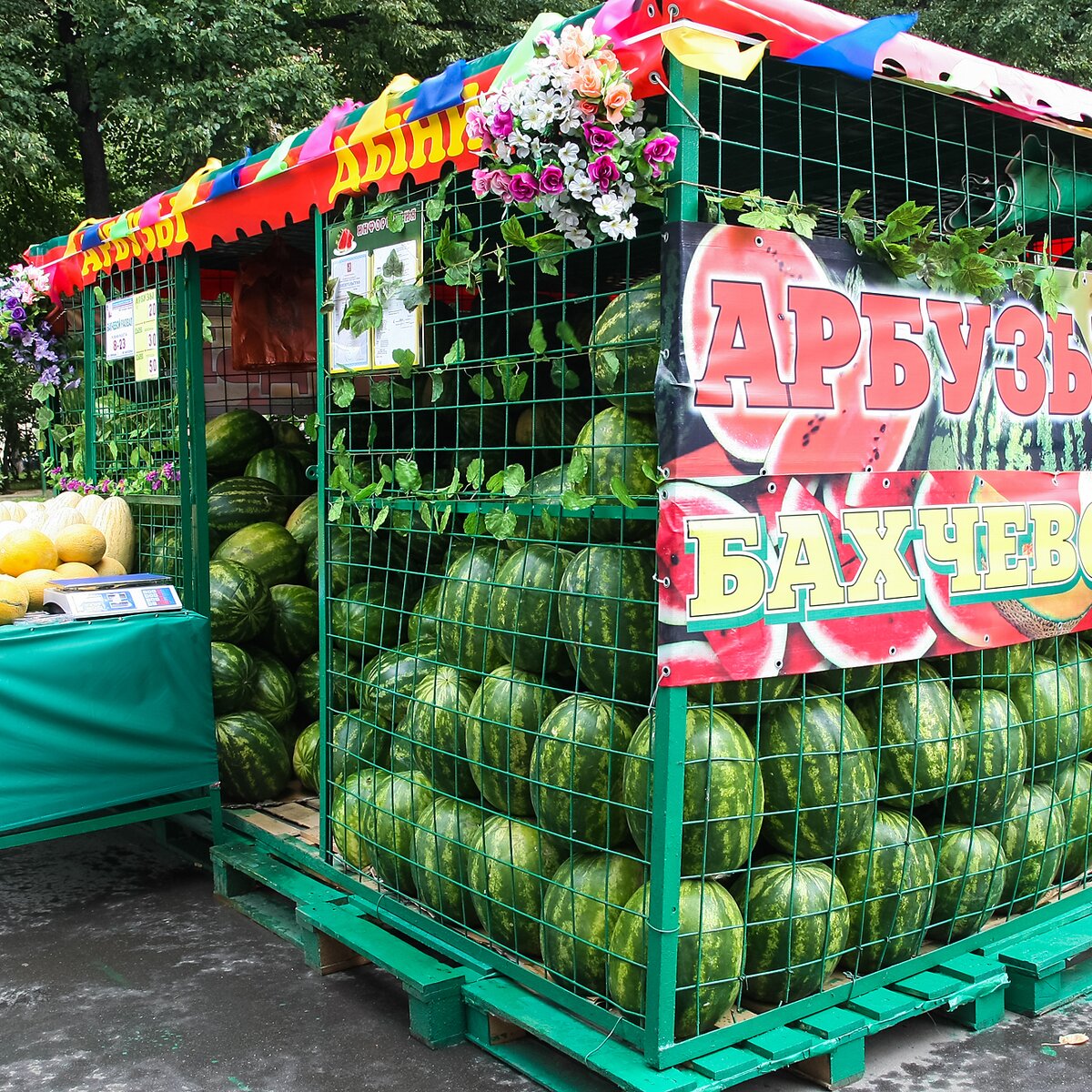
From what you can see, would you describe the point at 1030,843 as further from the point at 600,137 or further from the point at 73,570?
the point at 73,570

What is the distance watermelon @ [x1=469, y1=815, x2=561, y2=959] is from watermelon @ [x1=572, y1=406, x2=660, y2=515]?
95 centimetres

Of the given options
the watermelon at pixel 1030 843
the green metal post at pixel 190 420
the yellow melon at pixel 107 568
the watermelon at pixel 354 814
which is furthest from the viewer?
the yellow melon at pixel 107 568

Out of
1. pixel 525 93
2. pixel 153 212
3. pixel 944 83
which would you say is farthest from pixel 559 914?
pixel 153 212

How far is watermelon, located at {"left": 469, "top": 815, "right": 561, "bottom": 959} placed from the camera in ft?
11.1

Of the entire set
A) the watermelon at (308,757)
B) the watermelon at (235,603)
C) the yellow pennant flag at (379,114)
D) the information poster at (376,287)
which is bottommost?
the watermelon at (308,757)

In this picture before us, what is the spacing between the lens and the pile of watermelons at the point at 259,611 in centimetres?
512

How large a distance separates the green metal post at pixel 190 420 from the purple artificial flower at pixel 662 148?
3.07 m

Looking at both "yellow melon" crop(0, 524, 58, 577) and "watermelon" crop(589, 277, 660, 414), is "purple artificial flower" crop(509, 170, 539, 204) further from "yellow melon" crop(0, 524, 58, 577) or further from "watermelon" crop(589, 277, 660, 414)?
"yellow melon" crop(0, 524, 58, 577)

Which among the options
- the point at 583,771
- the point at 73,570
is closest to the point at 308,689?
the point at 73,570

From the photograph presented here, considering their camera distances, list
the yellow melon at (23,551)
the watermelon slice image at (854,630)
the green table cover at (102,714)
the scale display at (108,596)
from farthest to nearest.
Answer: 1. the yellow melon at (23,551)
2. the scale display at (108,596)
3. the green table cover at (102,714)
4. the watermelon slice image at (854,630)

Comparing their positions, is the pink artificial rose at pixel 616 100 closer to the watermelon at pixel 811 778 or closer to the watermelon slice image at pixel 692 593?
the watermelon slice image at pixel 692 593

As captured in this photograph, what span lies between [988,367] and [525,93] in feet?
5.54

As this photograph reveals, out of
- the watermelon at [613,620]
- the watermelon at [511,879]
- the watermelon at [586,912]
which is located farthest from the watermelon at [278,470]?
the watermelon at [586,912]

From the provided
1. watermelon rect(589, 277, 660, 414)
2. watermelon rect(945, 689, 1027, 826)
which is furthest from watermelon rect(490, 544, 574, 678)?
watermelon rect(945, 689, 1027, 826)
